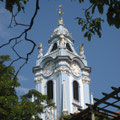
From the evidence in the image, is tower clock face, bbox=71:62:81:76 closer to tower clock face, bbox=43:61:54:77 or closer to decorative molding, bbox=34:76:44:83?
tower clock face, bbox=43:61:54:77

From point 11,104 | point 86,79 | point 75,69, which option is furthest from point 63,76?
point 11,104

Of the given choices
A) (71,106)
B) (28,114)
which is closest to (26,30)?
(28,114)

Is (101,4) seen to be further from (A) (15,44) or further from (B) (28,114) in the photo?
(B) (28,114)

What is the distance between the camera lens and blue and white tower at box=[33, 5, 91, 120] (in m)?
33.9

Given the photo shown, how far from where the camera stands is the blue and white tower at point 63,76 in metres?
33.9

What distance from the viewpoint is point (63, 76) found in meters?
34.6

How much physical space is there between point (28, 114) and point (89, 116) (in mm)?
5714

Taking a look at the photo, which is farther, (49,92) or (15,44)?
(49,92)

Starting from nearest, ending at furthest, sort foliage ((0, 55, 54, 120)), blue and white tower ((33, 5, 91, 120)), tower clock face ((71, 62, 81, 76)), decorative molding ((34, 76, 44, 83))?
foliage ((0, 55, 54, 120)), blue and white tower ((33, 5, 91, 120)), tower clock face ((71, 62, 81, 76)), decorative molding ((34, 76, 44, 83))

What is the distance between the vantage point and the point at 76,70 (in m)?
36.9

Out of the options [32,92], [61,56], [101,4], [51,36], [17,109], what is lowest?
A: [101,4]

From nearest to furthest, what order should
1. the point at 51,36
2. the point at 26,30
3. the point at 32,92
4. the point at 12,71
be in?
the point at 26,30
the point at 12,71
the point at 32,92
the point at 51,36

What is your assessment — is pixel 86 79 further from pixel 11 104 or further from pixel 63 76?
pixel 11 104

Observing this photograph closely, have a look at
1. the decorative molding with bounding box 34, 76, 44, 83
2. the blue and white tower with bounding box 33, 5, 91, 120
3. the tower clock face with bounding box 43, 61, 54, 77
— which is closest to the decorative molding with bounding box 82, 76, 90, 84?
the blue and white tower with bounding box 33, 5, 91, 120
